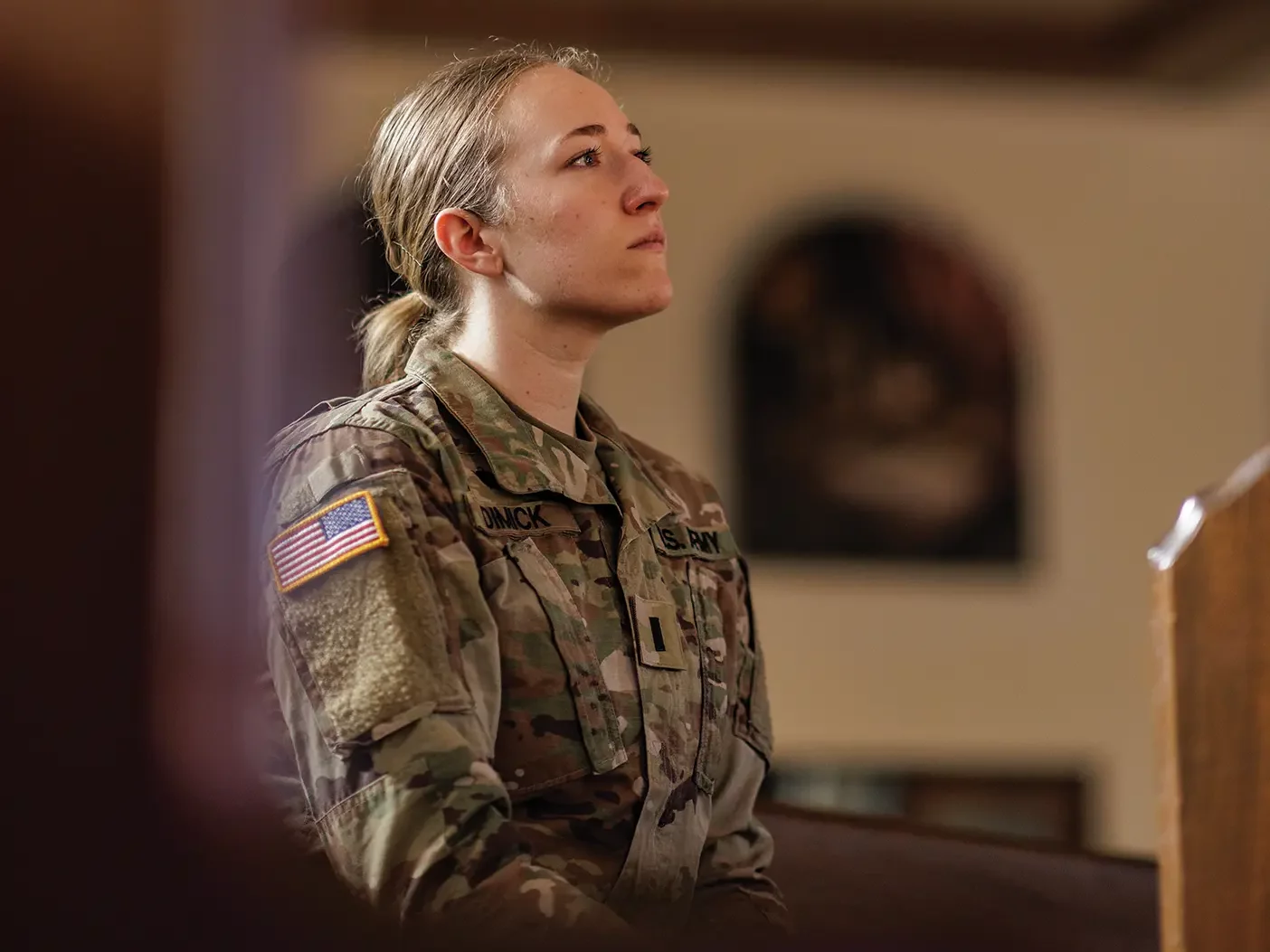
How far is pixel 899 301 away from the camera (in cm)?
577

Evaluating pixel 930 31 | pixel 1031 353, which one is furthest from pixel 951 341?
pixel 930 31

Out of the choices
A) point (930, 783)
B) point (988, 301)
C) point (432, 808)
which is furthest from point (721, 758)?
point (988, 301)

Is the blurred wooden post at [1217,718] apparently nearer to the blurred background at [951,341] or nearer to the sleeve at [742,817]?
the sleeve at [742,817]

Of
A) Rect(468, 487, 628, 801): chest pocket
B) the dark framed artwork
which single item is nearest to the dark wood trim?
Rect(468, 487, 628, 801): chest pocket

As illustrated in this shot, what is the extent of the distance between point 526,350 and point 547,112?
0.15 m

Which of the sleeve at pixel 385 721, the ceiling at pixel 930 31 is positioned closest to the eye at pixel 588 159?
the sleeve at pixel 385 721

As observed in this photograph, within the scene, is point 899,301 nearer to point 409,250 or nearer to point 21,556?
point 409,250

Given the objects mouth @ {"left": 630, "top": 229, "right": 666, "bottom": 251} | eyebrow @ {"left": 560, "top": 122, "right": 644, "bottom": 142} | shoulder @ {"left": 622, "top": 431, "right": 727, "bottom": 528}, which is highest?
eyebrow @ {"left": 560, "top": 122, "right": 644, "bottom": 142}

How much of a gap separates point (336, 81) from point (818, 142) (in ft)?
18.0

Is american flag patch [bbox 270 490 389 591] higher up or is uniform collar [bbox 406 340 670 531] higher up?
uniform collar [bbox 406 340 670 531]

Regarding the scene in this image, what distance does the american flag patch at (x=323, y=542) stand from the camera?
0.81m

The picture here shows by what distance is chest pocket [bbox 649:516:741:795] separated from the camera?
102cm

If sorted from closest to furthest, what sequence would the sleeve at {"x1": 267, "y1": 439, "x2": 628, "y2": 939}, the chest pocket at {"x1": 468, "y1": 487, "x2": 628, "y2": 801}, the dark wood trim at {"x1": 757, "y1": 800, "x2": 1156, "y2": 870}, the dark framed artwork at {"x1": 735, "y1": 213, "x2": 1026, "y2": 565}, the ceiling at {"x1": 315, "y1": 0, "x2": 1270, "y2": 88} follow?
the sleeve at {"x1": 267, "y1": 439, "x2": 628, "y2": 939} → the chest pocket at {"x1": 468, "y1": 487, "x2": 628, "y2": 801} → the dark wood trim at {"x1": 757, "y1": 800, "x2": 1156, "y2": 870} → the ceiling at {"x1": 315, "y1": 0, "x2": 1270, "y2": 88} → the dark framed artwork at {"x1": 735, "y1": 213, "x2": 1026, "y2": 565}

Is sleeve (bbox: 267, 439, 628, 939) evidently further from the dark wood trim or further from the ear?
the dark wood trim
